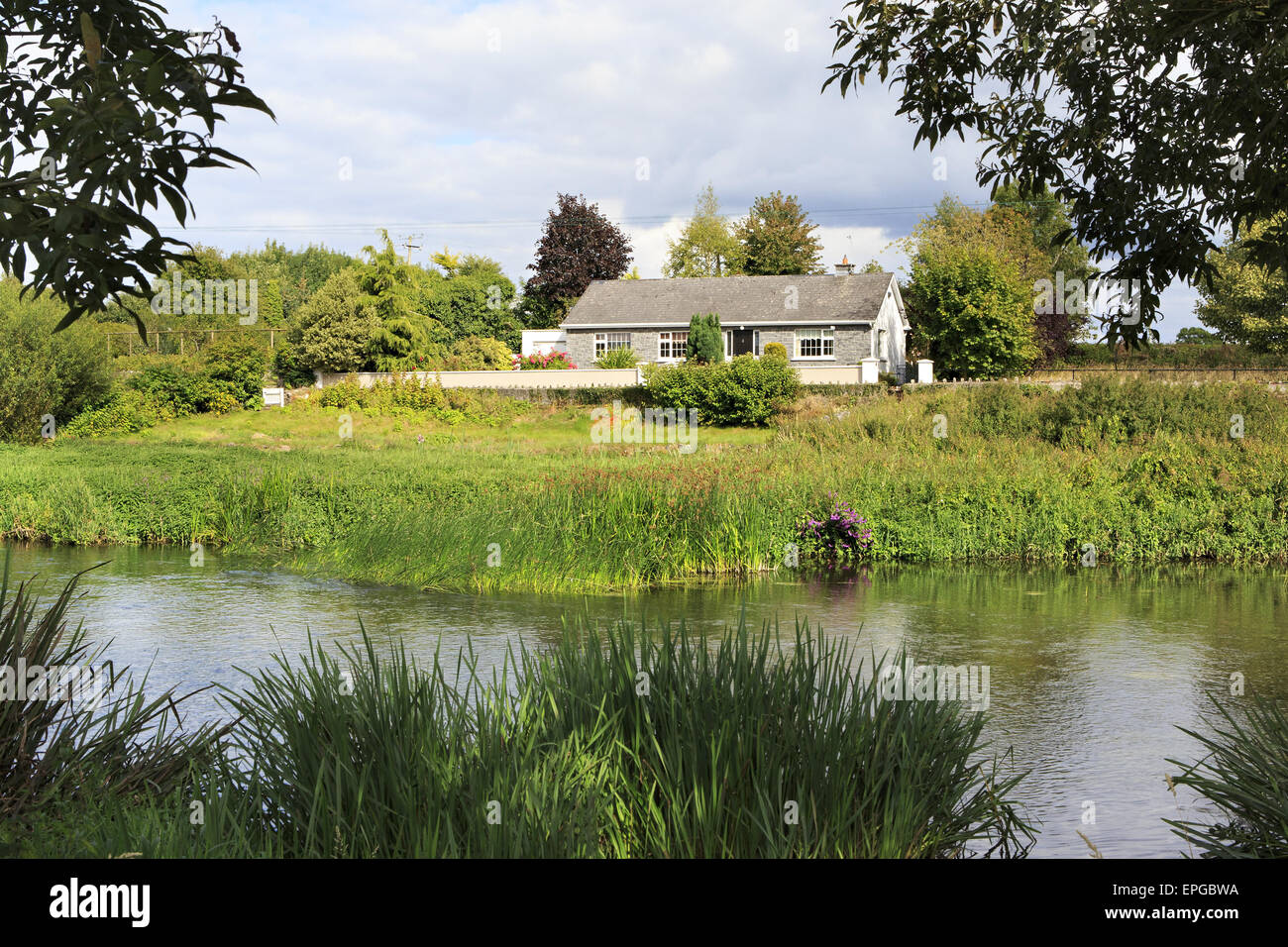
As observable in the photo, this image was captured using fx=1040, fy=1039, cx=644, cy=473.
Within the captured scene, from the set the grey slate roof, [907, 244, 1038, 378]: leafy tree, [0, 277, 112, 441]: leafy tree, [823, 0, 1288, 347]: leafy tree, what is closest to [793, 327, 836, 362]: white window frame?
the grey slate roof

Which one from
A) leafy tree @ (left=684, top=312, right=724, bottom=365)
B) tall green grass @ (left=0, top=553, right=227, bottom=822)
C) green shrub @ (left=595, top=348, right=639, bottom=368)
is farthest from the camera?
green shrub @ (left=595, top=348, right=639, bottom=368)

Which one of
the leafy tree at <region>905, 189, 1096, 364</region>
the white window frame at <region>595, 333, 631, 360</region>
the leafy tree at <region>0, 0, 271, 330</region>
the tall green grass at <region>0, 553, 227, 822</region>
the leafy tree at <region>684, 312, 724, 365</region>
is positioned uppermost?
the leafy tree at <region>905, 189, 1096, 364</region>

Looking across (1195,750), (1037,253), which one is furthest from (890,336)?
(1195,750)

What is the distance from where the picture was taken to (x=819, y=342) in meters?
45.1

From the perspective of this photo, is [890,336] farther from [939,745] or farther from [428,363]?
[939,745]

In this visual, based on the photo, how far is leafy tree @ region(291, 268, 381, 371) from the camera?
1391 inches

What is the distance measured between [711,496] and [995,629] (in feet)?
14.0

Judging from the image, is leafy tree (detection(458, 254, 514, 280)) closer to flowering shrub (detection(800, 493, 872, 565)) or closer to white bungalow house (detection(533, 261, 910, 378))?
white bungalow house (detection(533, 261, 910, 378))

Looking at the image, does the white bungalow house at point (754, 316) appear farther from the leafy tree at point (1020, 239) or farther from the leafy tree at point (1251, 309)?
the leafy tree at point (1251, 309)

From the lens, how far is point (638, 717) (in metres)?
4.74

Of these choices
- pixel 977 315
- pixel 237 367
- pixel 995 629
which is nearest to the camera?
pixel 995 629

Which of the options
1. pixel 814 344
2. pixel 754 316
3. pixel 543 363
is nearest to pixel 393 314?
pixel 543 363

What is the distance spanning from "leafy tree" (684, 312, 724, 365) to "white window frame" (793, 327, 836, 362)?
710cm

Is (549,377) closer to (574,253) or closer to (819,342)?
(819,342)
